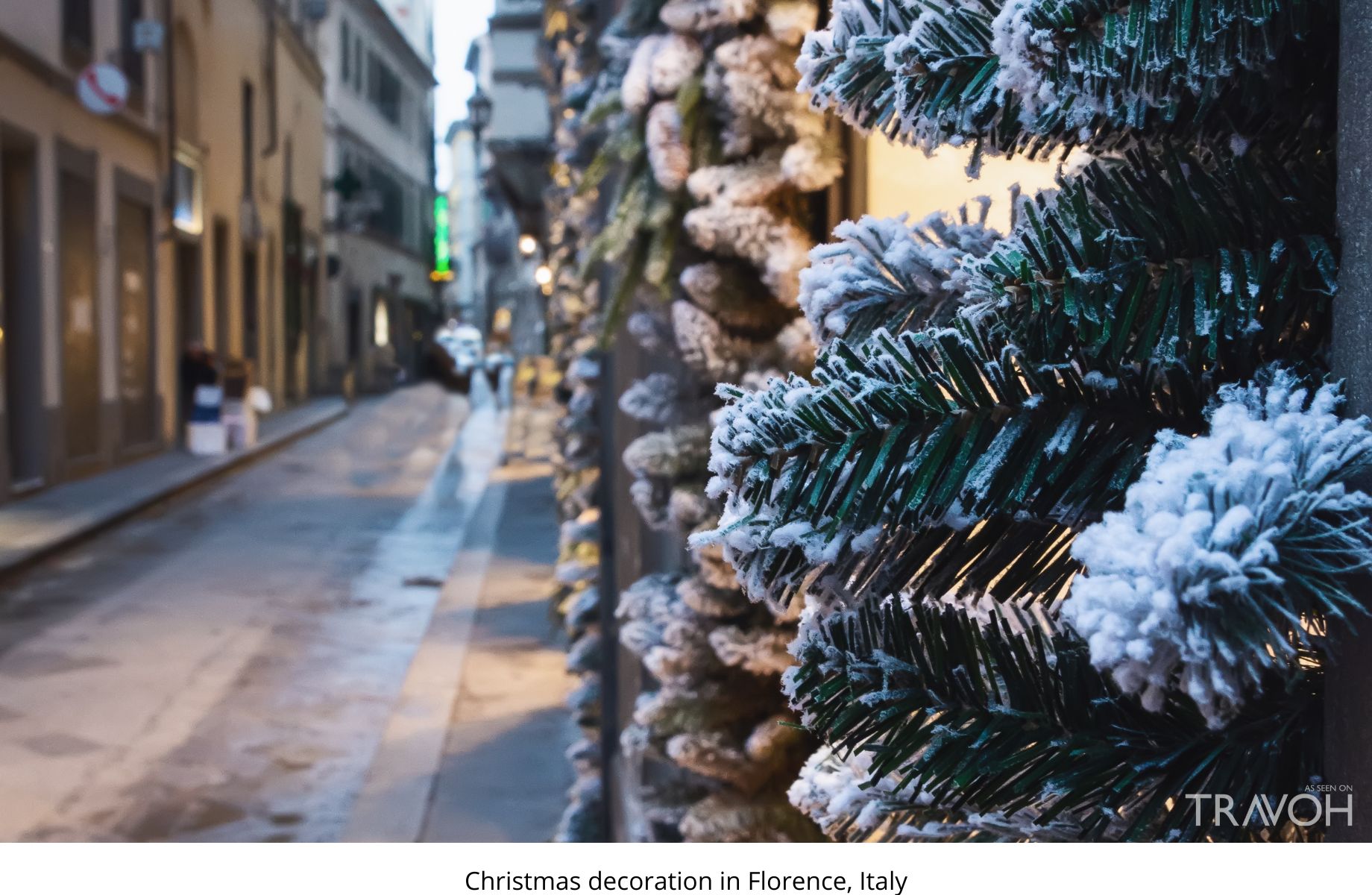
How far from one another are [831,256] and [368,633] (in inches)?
298

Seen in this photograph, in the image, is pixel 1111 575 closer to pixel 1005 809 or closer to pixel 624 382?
pixel 1005 809

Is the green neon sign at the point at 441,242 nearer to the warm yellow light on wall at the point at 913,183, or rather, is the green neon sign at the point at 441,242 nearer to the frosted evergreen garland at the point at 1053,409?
the warm yellow light on wall at the point at 913,183

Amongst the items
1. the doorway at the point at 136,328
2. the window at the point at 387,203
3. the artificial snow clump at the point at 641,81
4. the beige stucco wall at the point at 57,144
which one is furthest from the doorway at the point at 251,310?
the artificial snow clump at the point at 641,81

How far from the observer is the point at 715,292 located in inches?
87.4

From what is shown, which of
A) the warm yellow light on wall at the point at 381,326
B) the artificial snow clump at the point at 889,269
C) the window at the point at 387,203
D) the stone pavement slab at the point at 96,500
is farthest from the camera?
the warm yellow light on wall at the point at 381,326

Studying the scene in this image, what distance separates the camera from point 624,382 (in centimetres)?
391

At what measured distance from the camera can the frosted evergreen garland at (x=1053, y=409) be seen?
2.18 feet

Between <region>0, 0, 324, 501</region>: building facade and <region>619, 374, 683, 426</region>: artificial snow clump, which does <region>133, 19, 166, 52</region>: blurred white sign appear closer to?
<region>0, 0, 324, 501</region>: building facade

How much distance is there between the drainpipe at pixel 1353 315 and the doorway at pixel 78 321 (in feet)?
47.1

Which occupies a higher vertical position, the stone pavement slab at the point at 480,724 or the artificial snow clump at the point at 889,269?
the artificial snow clump at the point at 889,269

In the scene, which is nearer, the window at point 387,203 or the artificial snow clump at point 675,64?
the artificial snow clump at point 675,64

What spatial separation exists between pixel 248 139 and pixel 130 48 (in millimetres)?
7036

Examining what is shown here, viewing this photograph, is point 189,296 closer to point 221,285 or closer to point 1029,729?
point 221,285

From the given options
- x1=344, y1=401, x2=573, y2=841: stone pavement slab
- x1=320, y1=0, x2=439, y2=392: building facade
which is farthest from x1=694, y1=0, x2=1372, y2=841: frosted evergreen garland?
x1=320, y1=0, x2=439, y2=392: building facade
